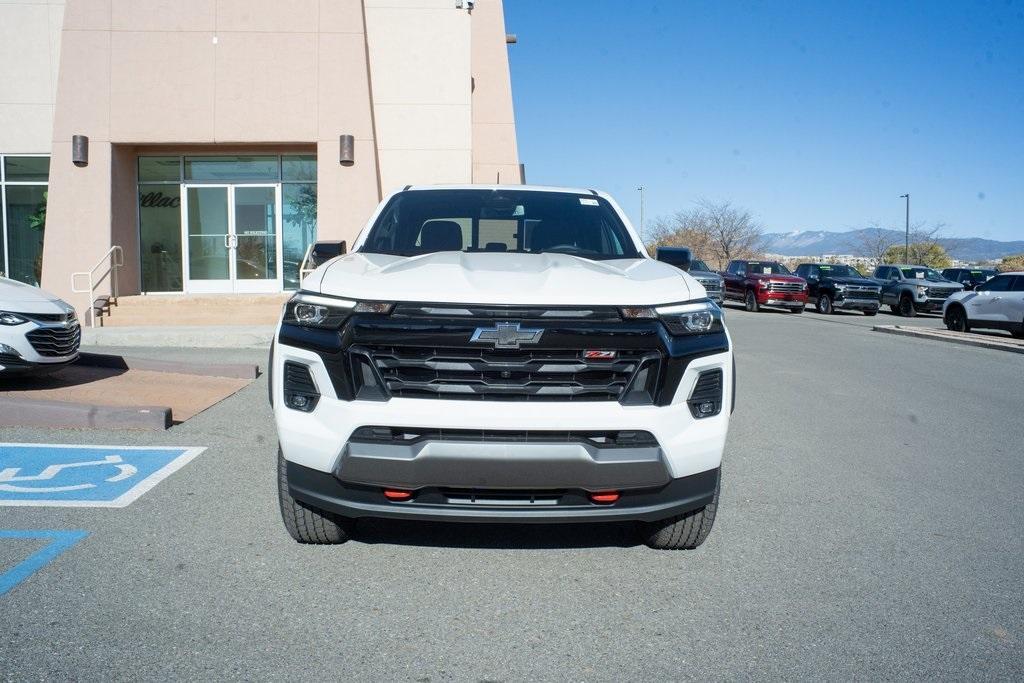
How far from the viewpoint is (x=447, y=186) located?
19.3 ft

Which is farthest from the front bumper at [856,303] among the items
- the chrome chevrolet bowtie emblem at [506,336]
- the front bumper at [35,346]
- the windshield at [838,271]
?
the chrome chevrolet bowtie emblem at [506,336]

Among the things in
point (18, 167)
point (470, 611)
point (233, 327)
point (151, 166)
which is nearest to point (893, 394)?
point (470, 611)

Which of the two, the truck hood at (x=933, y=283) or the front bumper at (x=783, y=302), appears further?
the truck hood at (x=933, y=283)

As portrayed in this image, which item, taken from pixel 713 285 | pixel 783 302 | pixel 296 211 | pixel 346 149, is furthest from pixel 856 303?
pixel 296 211

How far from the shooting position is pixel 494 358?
3561mm

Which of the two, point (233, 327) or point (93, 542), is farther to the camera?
point (233, 327)

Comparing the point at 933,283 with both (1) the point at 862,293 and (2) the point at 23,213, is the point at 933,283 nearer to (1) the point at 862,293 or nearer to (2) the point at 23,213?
(1) the point at 862,293

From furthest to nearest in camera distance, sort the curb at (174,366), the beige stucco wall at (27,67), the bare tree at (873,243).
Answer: the bare tree at (873,243) → the beige stucco wall at (27,67) → the curb at (174,366)

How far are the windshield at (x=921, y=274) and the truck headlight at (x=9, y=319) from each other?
2936cm

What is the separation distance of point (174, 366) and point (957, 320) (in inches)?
731

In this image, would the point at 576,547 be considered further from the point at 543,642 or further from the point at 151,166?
the point at 151,166

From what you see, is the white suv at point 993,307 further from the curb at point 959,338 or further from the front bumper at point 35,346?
the front bumper at point 35,346

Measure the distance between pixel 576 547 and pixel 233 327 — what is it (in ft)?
39.7

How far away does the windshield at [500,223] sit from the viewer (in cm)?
536
